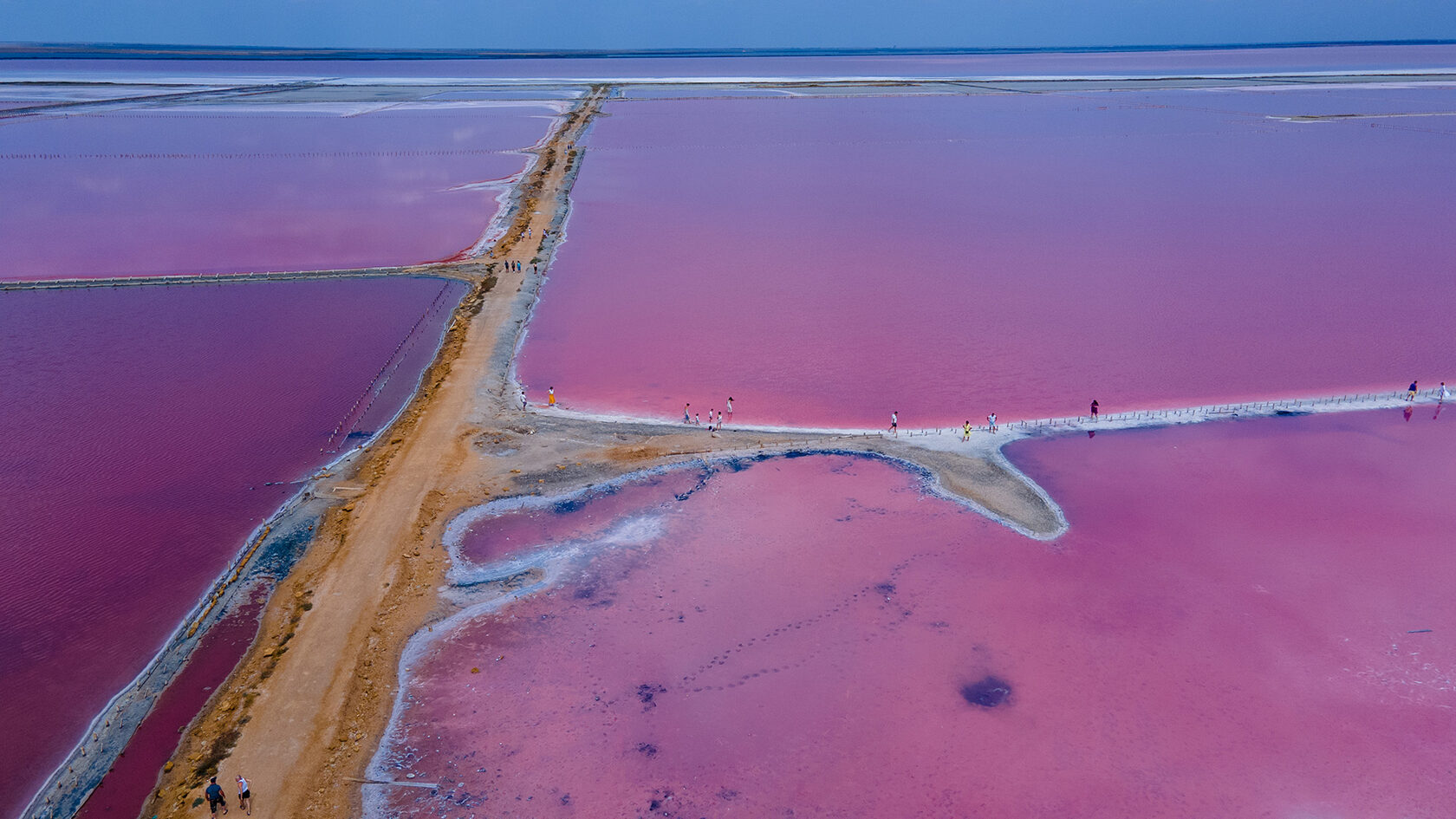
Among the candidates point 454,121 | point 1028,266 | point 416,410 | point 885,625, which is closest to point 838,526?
point 885,625

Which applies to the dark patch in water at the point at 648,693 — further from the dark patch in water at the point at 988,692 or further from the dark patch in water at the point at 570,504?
the dark patch in water at the point at 570,504

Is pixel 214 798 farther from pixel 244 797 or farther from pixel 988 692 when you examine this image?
pixel 988 692

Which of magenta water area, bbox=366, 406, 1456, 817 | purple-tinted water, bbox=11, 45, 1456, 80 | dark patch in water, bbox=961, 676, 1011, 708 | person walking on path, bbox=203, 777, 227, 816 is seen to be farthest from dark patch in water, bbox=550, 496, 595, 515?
purple-tinted water, bbox=11, 45, 1456, 80

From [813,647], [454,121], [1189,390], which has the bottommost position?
[813,647]

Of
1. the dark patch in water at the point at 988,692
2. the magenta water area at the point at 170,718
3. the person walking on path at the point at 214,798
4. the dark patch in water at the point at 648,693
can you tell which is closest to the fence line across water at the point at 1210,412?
the dark patch in water at the point at 988,692

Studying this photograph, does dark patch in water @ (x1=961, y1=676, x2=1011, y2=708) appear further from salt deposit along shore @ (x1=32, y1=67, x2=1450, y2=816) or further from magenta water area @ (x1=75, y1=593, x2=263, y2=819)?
magenta water area @ (x1=75, y1=593, x2=263, y2=819)

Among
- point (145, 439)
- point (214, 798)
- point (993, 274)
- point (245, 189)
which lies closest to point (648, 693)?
point (214, 798)

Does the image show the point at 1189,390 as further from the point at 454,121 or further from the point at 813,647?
the point at 454,121
